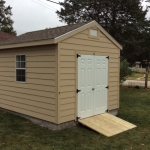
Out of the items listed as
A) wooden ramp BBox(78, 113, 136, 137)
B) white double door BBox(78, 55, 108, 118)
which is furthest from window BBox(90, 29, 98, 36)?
wooden ramp BBox(78, 113, 136, 137)

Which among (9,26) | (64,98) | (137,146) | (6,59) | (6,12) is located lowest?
(137,146)

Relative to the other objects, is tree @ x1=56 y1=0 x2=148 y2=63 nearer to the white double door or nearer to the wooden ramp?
the white double door

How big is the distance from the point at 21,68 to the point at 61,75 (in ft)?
6.00

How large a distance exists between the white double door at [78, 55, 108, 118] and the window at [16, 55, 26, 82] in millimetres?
1866

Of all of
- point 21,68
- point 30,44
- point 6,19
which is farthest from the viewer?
point 6,19

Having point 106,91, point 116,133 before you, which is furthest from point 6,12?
point 116,133

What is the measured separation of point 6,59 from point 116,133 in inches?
180

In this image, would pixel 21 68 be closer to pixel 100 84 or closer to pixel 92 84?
pixel 92 84

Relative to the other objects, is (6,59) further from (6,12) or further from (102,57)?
(6,12)

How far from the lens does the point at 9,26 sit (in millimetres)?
27203

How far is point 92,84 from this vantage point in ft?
23.2

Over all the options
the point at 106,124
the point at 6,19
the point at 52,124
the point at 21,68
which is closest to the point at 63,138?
the point at 52,124

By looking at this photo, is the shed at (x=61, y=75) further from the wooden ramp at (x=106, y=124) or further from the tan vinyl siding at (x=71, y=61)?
the wooden ramp at (x=106, y=124)

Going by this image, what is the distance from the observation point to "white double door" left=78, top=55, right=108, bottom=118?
Result: 6.70 m
